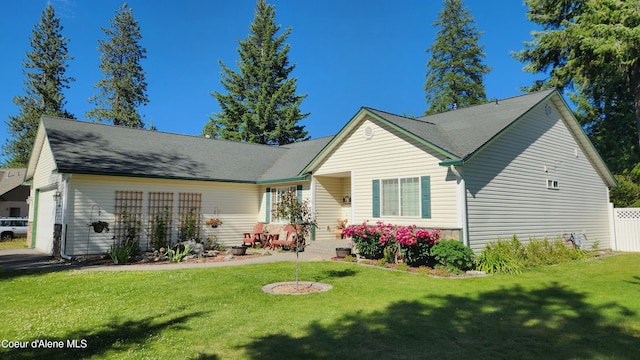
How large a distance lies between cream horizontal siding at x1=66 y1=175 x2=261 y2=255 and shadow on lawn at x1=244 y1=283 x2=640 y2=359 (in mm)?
11270

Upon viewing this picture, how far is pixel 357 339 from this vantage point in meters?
4.85

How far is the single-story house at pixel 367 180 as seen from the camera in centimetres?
1137

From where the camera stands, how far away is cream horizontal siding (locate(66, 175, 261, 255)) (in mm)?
13117

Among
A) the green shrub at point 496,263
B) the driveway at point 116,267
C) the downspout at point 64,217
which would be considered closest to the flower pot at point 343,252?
the driveway at point 116,267

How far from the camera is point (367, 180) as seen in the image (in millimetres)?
13367

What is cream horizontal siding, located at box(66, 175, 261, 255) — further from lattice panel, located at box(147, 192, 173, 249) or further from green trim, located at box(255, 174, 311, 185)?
A: green trim, located at box(255, 174, 311, 185)

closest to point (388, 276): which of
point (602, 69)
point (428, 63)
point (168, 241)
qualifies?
point (168, 241)

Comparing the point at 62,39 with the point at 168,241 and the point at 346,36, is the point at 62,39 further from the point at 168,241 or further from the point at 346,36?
the point at 168,241

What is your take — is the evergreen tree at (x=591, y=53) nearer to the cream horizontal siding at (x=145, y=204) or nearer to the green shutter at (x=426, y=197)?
the green shutter at (x=426, y=197)

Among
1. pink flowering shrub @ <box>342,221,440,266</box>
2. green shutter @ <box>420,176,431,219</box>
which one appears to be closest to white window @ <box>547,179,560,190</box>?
green shutter @ <box>420,176,431,219</box>

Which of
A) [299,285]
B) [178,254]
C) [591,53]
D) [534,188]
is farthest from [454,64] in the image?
[299,285]

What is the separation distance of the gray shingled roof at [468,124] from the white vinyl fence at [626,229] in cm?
728

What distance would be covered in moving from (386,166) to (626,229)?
11.9 m

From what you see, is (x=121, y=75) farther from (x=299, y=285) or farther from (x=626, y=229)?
(x=626, y=229)
